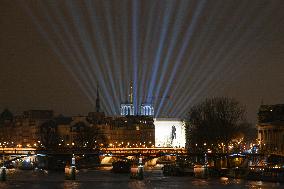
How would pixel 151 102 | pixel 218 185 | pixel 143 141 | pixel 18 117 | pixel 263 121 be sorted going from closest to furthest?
pixel 218 185
pixel 263 121
pixel 143 141
pixel 18 117
pixel 151 102

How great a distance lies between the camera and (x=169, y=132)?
157000 millimetres

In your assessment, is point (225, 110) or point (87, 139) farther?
point (87, 139)

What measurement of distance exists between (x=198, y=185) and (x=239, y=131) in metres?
24.6

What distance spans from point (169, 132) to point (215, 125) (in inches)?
3011

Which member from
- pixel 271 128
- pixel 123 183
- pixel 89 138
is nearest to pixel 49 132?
pixel 89 138

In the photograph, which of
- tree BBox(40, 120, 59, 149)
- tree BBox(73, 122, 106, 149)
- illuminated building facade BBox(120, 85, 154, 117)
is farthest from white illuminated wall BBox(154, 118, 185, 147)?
tree BBox(73, 122, 106, 149)

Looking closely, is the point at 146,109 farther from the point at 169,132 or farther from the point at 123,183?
the point at 123,183

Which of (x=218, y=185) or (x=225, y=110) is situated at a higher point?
(x=225, y=110)

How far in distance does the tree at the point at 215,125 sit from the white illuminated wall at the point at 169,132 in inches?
2603

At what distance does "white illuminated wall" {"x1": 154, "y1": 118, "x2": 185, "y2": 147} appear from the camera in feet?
500

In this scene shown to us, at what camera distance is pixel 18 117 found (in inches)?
6206

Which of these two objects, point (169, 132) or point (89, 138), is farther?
point (169, 132)

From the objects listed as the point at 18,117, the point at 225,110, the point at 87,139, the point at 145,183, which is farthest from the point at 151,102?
the point at 145,183

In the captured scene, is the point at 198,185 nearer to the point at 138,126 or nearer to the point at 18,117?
the point at 138,126
